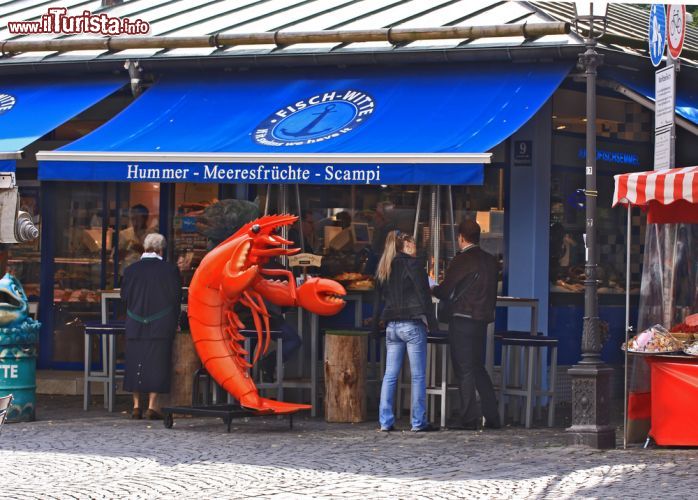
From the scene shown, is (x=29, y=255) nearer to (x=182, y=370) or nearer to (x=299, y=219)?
(x=299, y=219)

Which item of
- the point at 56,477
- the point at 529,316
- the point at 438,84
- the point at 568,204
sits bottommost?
the point at 56,477

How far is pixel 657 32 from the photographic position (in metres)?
14.1

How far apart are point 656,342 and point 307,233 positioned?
5.05 m

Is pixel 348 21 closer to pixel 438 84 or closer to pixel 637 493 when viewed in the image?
pixel 438 84

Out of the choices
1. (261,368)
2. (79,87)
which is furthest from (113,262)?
(261,368)

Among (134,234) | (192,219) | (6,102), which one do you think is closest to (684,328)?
(192,219)

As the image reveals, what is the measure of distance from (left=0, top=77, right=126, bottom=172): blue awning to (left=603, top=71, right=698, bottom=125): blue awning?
18.0ft

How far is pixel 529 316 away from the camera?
15641 mm

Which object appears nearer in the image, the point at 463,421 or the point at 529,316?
the point at 463,421

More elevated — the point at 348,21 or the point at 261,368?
the point at 348,21

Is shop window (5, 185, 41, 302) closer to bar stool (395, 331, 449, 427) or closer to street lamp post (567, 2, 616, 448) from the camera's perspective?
bar stool (395, 331, 449, 427)

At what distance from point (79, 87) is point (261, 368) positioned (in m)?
4.16

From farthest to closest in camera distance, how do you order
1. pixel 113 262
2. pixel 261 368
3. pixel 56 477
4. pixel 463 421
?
pixel 113 262 < pixel 261 368 < pixel 463 421 < pixel 56 477

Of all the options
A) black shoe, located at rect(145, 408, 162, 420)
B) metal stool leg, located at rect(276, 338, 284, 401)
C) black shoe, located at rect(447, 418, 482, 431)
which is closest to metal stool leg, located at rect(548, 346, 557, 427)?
black shoe, located at rect(447, 418, 482, 431)
